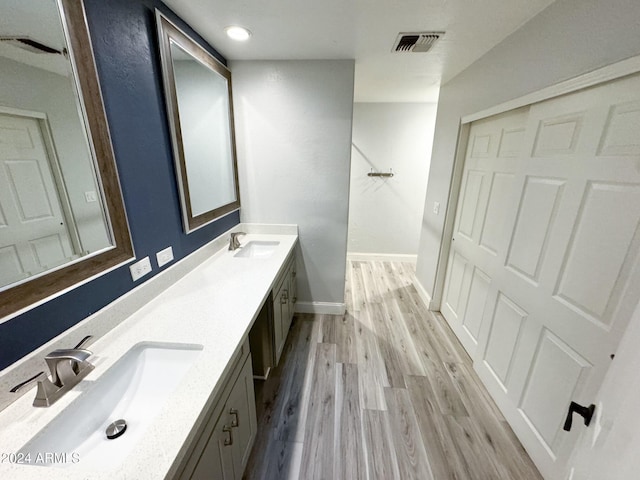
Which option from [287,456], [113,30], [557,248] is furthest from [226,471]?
[113,30]

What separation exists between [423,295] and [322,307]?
1.29 metres

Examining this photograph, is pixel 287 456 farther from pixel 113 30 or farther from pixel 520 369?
→ pixel 113 30

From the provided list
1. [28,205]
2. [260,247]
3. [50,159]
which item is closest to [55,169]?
[50,159]

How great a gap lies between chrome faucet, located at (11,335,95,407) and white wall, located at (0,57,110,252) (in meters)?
0.44

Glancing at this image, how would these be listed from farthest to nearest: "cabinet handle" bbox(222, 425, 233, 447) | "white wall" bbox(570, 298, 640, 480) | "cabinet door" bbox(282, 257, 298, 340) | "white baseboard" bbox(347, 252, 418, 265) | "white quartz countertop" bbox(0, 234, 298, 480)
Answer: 1. "white baseboard" bbox(347, 252, 418, 265)
2. "cabinet door" bbox(282, 257, 298, 340)
3. "cabinet handle" bbox(222, 425, 233, 447)
4. "white quartz countertop" bbox(0, 234, 298, 480)
5. "white wall" bbox(570, 298, 640, 480)

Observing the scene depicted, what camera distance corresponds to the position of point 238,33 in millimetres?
1651

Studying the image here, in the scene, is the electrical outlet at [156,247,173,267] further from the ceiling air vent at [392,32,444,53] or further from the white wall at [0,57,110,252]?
the ceiling air vent at [392,32,444,53]

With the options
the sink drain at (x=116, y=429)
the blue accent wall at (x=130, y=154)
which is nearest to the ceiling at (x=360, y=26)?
the blue accent wall at (x=130, y=154)

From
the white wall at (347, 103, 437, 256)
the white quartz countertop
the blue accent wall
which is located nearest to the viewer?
the white quartz countertop

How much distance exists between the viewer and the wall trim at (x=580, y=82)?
940 mm

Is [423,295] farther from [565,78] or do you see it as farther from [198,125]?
[198,125]

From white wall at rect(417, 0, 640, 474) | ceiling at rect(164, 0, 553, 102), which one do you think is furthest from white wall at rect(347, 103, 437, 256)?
ceiling at rect(164, 0, 553, 102)

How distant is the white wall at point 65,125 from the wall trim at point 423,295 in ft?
9.58

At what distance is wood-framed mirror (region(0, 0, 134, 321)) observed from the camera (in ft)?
2.55
